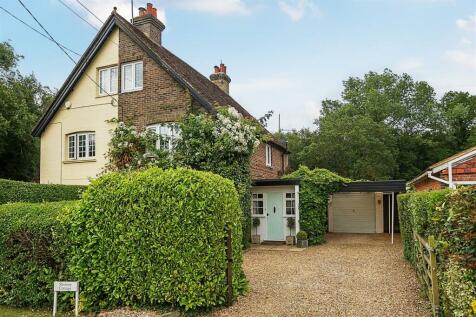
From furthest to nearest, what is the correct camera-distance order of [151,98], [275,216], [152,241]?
1. [275,216]
2. [151,98]
3. [152,241]

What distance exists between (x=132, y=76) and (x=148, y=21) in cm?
353

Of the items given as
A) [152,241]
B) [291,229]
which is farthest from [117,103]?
[152,241]

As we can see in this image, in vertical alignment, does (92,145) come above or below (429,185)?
above

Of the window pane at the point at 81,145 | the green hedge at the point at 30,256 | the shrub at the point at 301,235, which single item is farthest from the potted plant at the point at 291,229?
the green hedge at the point at 30,256

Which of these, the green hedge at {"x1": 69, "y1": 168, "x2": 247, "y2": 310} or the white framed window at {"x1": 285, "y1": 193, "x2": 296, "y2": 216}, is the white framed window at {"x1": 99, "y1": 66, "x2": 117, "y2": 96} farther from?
the green hedge at {"x1": 69, "y1": 168, "x2": 247, "y2": 310}

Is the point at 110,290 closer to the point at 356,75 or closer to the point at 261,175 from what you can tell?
the point at 261,175

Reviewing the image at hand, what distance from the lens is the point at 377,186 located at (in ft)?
53.8

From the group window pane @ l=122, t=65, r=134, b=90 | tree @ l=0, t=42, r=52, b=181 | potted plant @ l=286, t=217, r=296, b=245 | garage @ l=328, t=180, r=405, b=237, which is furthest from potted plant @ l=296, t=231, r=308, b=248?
tree @ l=0, t=42, r=52, b=181

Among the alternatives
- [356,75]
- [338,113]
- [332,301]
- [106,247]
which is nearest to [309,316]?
[332,301]

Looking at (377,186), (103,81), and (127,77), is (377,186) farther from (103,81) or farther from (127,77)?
(103,81)

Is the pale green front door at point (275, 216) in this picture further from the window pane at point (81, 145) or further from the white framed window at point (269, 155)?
the window pane at point (81, 145)

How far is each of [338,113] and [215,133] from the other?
22.9 m

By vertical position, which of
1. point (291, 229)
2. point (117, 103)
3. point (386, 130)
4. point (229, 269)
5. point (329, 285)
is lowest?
point (329, 285)

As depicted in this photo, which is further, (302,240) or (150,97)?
(150,97)
